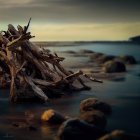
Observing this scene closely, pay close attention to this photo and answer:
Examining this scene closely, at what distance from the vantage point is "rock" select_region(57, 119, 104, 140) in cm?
590

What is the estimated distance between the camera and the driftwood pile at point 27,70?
31.3ft

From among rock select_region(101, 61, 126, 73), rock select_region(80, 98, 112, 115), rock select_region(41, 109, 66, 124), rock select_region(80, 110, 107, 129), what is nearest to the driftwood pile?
rock select_region(80, 98, 112, 115)

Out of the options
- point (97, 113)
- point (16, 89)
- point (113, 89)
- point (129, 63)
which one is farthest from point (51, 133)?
point (129, 63)

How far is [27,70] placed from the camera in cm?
1059

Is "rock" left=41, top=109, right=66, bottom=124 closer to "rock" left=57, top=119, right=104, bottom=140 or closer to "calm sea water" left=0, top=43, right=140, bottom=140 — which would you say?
"calm sea water" left=0, top=43, right=140, bottom=140

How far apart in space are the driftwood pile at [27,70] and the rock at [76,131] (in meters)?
3.39

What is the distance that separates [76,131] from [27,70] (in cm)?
500

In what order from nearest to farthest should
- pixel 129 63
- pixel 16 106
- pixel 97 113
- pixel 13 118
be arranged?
1. pixel 97 113
2. pixel 13 118
3. pixel 16 106
4. pixel 129 63

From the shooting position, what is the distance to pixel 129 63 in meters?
25.3

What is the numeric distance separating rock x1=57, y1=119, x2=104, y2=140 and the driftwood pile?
11.1 feet

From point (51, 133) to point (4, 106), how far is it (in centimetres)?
286

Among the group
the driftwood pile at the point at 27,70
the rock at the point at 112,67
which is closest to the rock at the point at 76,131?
the driftwood pile at the point at 27,70

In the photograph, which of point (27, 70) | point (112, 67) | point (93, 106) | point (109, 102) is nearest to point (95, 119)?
point (93, 106)

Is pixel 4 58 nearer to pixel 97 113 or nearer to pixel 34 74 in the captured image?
pixel 34 74
